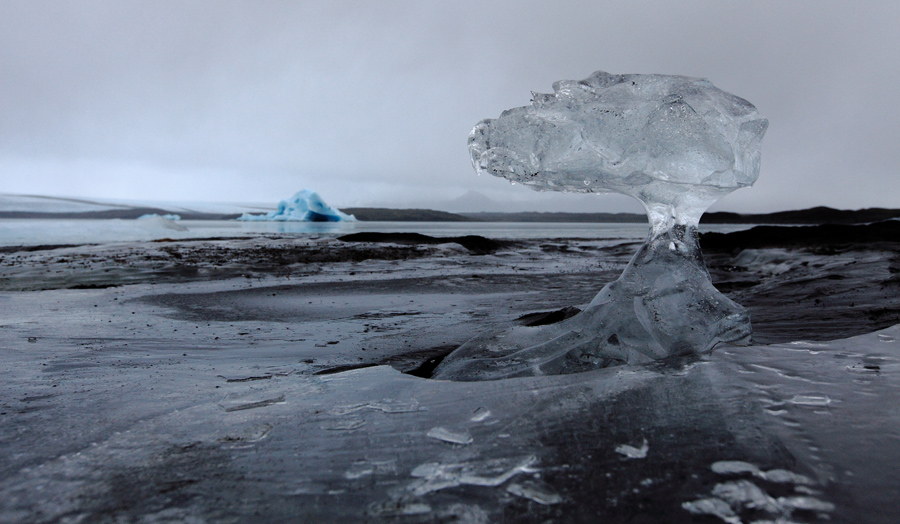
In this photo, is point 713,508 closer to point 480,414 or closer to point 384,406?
point 480,414

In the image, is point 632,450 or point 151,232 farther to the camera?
point 151,232

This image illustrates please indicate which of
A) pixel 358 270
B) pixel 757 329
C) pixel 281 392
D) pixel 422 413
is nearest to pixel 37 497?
pixel 281 392

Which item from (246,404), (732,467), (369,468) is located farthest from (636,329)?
(246,404)

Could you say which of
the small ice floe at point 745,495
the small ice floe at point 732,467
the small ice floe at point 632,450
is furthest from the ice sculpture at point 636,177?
the small ice floe at point 745,495

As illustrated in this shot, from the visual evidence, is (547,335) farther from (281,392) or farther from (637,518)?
(637,518)

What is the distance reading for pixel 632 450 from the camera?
147cm

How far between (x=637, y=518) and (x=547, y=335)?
1.75 metres

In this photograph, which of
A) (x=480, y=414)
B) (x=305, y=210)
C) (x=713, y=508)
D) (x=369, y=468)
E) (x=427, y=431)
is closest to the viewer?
(x=713, y=508)

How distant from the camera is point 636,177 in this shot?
9.21 ft

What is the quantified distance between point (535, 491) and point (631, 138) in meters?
2.04

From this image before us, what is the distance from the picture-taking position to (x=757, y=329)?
11.0 feet

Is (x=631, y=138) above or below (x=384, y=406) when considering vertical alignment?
above

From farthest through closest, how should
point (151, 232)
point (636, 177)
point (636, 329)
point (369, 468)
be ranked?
point (151, 232)
point (636, 177)
point (636, 329)
point (369, 468)

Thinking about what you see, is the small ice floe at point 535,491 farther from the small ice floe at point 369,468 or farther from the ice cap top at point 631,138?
the ice cap top at point 631,138
